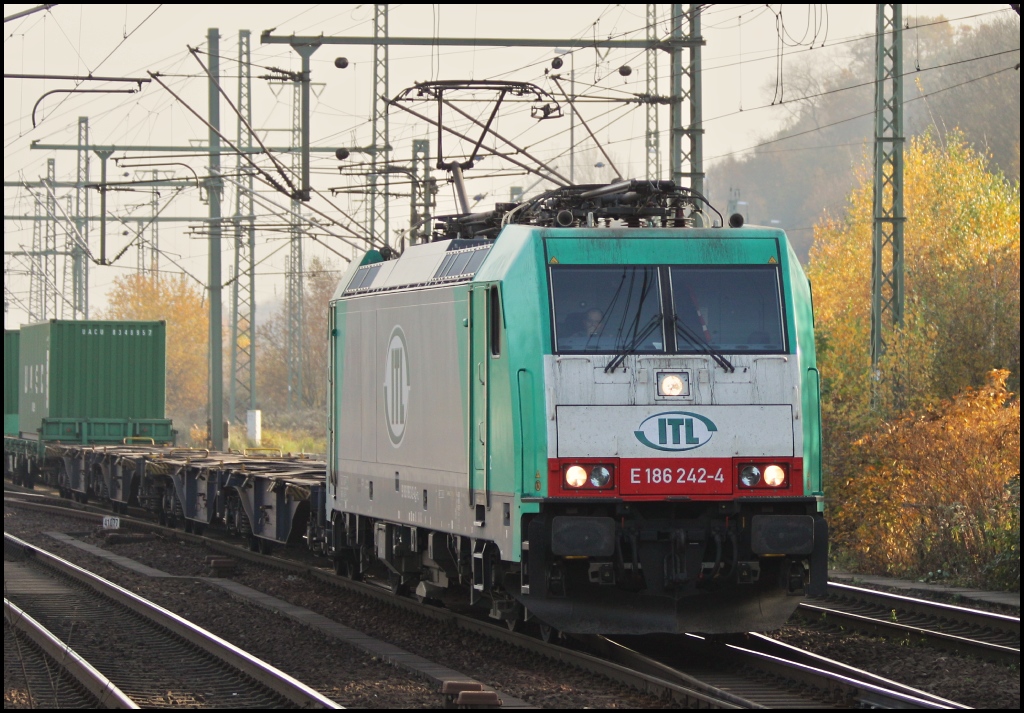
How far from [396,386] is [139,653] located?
10.3 ft

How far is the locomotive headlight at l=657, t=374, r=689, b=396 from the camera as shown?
35.5 ft

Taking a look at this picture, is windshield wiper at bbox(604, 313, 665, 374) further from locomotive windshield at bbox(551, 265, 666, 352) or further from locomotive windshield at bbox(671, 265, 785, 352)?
locomotive windshield at bbox(671, 265, 785, 352)

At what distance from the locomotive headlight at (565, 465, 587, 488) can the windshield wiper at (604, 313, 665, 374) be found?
0.71m

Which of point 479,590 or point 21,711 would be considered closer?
point 21,711

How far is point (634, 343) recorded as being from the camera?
1091 centimetres

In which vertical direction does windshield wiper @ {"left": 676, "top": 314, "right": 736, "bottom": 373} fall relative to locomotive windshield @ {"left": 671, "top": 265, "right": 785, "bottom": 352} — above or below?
below

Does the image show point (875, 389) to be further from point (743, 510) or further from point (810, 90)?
point (810, 90)

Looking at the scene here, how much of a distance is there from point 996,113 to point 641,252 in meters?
62.9

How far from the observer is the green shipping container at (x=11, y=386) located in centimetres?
3775

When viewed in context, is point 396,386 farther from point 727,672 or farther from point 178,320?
point 178,320

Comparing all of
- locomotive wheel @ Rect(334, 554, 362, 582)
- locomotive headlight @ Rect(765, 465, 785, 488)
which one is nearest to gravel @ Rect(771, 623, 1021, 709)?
locomotive headlight @ Rect(765, 465, 785, 488)

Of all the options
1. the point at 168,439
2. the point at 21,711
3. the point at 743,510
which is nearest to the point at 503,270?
the point at 743,510

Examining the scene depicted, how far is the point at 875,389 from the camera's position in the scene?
21.7 m

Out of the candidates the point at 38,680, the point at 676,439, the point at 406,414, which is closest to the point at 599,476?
the point at 676,439
